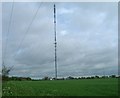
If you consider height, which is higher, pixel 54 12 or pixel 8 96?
pixel 54 12

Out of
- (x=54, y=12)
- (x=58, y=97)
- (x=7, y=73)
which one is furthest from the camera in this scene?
(x=7, y=73)

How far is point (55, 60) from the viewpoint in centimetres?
2491

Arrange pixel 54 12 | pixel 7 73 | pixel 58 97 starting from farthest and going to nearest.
Answer: pixel 7 73, pixel 58 97, pixel 54 12

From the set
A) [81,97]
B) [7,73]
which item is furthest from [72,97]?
[7,73]

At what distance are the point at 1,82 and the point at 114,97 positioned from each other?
978 centimetres

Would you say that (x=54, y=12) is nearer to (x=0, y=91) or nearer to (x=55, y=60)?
(x=55, y=60)

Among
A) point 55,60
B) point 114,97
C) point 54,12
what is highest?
point 54,12

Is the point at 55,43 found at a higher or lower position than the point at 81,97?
higher

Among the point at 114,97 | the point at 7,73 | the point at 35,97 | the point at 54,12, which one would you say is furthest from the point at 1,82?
the point at 54,12

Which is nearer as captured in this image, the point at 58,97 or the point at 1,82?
the point at 58,97

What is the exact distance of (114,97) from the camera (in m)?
25.6

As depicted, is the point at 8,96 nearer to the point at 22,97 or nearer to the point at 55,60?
the point at 22,97

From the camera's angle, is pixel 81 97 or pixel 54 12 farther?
pixel 81 97

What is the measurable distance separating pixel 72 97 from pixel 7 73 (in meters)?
6.37
